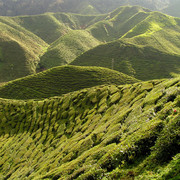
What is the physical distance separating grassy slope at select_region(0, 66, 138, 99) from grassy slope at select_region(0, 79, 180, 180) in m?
27.2

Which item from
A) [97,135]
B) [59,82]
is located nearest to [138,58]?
[59,82]

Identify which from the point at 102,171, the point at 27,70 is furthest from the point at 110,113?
the point at 27,70

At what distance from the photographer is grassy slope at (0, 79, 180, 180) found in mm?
13625

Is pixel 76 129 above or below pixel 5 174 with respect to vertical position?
above

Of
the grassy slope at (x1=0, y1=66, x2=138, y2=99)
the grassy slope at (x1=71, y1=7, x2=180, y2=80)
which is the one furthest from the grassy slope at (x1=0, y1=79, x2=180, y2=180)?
the grassy slope at (x1=71, y1=7, x2=180, y2=80)

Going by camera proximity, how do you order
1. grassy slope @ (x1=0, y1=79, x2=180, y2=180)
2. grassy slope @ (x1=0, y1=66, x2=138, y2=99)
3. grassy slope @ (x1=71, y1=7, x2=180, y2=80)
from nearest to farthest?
1. grassy slope @ (x1=0, y1=79, x2=180, y2=180)
2. grassy slope @ (x1=0, y1=66, x2=138, y2=99)
3. grassy slope @ (x1=71, y1=7, x2=180, y2=80)

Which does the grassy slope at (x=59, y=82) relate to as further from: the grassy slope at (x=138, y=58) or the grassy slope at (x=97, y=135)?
the grassy slope at (x=138, y=58)

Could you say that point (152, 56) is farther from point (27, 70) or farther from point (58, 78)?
point (27, 70)

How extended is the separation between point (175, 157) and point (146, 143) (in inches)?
136

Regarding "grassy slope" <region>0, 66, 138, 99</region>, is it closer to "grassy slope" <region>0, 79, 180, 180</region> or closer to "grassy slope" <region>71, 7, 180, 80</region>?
"grassy slope" <region>0, 79, 180, 180</region>

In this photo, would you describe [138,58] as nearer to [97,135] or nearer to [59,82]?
[59,82]

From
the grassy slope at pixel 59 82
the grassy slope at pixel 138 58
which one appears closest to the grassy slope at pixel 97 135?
the grassy slope at pixel 59 82

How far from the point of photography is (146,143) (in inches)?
583

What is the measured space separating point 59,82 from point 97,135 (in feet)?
297
